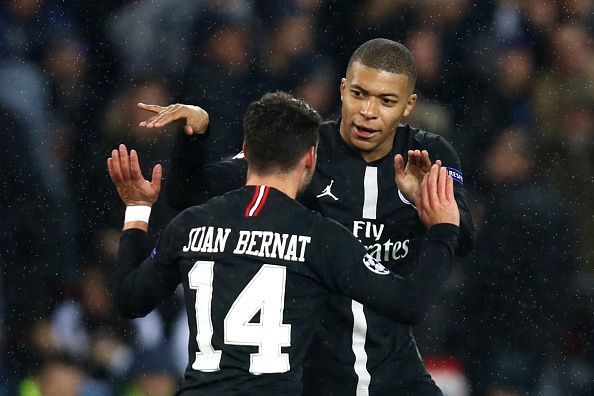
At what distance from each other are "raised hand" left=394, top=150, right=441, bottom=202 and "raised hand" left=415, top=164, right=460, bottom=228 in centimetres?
12

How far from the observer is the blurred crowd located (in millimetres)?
5043

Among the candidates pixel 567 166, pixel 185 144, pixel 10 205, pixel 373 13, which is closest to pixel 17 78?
pixel 10 205

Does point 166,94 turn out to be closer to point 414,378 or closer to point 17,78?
point 17,78

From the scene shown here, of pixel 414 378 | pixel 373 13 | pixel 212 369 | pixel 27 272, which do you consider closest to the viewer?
pixel 212 369

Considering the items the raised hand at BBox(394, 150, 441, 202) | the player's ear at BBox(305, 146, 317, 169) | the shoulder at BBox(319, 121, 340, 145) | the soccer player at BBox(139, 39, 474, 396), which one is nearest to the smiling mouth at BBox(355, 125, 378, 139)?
the soccer player at BBox(139, 39, 474, 396)

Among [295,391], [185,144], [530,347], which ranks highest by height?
[185,144]

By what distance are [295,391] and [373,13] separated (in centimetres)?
328

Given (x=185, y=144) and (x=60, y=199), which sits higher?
(x=185, y=144)

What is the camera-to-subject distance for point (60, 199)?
206 inches

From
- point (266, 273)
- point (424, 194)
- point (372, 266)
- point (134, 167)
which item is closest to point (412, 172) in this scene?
point (424, 194)

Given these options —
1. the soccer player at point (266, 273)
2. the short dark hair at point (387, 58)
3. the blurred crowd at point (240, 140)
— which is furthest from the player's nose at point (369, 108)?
the blurred crowd at point (240, 140)

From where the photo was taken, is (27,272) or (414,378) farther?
(27,272)

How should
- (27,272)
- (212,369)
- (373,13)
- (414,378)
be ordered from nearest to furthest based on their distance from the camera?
(212,369), (414,378), (27,272), (373,13)

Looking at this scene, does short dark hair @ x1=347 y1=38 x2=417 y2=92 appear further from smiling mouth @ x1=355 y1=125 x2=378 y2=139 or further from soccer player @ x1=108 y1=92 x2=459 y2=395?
soccer player @ x1=108 y1=92 x2=459 y2=395
